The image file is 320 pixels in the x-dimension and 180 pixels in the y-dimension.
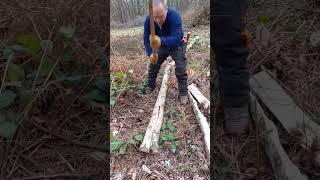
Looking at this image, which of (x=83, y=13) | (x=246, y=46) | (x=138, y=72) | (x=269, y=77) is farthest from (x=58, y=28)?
(x=269, y=77)

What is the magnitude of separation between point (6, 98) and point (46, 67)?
263mm

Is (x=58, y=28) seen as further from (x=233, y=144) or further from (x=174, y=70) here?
(x=233, y=144)

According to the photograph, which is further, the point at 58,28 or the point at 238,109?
the point at 58,28

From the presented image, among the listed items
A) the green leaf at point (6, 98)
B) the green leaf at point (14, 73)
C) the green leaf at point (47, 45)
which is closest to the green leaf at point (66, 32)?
the green leaf at point (47, 45)

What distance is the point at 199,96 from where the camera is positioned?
1.56 meters

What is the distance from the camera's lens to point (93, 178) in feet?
5.57

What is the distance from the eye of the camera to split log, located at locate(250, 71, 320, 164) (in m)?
1.83

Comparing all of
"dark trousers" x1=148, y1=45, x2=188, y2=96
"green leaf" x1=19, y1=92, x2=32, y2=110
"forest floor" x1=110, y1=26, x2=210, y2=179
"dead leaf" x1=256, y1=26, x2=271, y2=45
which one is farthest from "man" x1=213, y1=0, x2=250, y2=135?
"green leaf" x1=19, y1=92, x2=32, y2=110

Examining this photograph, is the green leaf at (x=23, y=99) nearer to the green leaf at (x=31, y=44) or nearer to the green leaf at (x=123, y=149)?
the green leaf at (x=31, y=44)

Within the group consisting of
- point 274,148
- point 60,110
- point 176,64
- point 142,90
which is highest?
point 176,64

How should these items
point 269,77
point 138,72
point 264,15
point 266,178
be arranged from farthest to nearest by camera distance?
point 264,15
point 269,77
point 266,178
point 138,72

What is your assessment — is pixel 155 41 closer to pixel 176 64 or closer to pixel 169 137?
pixel 176 64

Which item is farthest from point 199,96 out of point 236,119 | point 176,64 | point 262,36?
point 262,36

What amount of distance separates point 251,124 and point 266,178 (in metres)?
0.33
